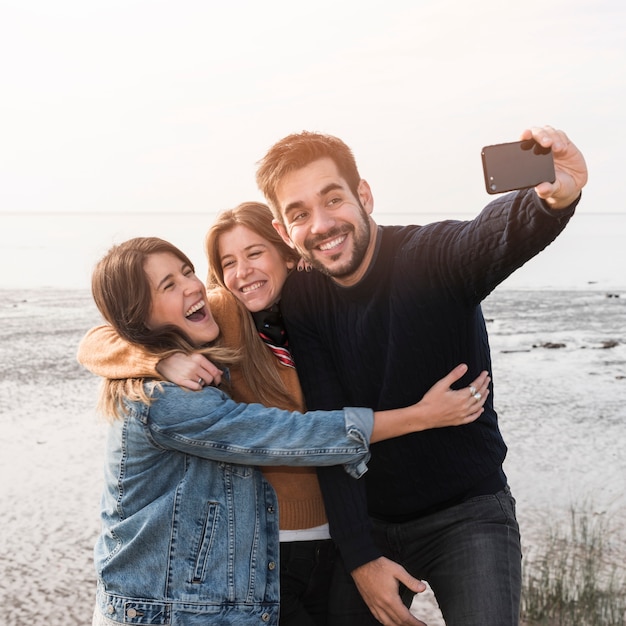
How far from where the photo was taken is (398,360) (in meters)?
3.01

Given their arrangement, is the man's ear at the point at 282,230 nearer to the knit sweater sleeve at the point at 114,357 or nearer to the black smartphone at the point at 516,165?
the knit sweater sleeve at the point at 114,357

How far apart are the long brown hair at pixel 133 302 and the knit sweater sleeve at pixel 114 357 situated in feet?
0.13

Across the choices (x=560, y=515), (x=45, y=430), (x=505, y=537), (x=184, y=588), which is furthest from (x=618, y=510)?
(x=45, y=430)

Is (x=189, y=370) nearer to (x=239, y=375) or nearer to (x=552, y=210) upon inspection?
(x=239, y=375)

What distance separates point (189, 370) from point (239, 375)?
0.37 meters

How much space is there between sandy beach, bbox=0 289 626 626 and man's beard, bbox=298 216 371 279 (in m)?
2.99

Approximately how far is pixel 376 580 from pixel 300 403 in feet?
2.47

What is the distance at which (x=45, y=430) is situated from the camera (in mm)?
8445

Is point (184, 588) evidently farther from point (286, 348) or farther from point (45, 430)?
point (45, 430)

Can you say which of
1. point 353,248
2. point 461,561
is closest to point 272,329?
point 353,248

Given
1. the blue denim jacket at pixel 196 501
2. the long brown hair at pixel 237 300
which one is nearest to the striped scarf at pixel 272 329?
the long brown hair at pixel 237 300

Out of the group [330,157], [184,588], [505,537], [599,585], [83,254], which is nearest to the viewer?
[184,588]

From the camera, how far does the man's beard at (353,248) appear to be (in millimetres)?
3092

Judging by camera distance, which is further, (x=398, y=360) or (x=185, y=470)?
(x=398, y=360)
